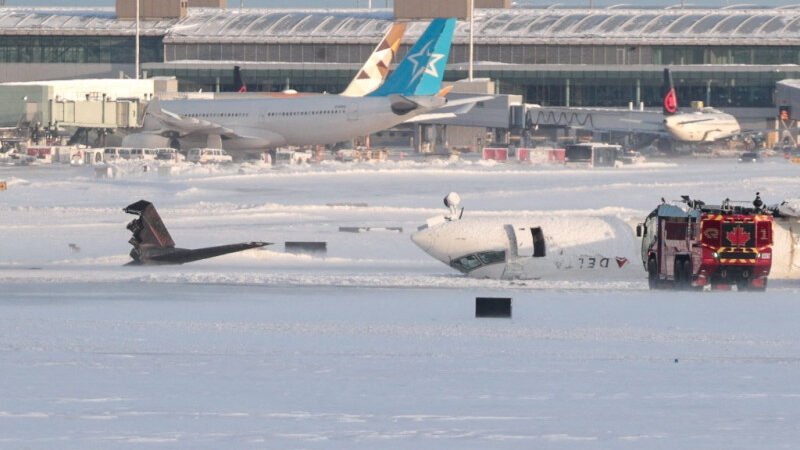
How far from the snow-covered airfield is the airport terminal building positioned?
95.2 meters

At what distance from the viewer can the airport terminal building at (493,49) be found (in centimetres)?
14512

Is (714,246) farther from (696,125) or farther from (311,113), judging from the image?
(696,125)

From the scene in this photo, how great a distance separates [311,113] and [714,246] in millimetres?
66935

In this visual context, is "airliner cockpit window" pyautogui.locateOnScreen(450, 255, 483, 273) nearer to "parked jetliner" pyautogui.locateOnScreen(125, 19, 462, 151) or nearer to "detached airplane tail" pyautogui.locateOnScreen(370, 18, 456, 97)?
"parked jetliner" pyautogui.locateOnScreen(125, 19, 462, 151)

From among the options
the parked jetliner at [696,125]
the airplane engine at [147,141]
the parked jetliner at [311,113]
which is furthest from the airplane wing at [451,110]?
the airplane engine at [147,141]

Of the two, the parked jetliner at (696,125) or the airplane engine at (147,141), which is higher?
the parked jetliner at (696,125)

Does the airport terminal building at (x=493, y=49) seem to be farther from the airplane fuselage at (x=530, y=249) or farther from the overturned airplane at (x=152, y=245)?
the airplane fuselage at (x=530, y=249)

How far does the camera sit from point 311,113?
10094cm

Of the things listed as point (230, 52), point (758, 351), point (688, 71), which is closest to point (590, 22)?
point (688, 71)

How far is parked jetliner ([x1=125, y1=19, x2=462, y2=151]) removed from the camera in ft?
326

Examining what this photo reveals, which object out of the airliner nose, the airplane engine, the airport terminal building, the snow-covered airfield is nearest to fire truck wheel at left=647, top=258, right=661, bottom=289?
the snow-covered airfield

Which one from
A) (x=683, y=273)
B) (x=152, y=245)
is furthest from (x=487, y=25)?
(x=683, y=273)

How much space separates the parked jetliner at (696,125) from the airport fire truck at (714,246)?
8090 cm

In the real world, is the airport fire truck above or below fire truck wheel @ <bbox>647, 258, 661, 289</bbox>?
above
